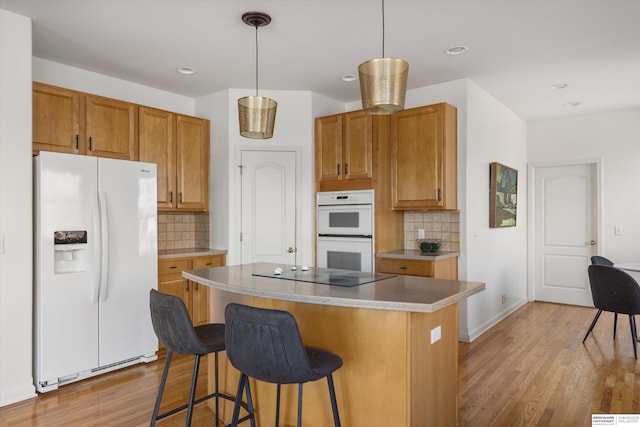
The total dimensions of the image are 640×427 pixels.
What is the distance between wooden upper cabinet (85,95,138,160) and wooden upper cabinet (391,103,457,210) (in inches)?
104

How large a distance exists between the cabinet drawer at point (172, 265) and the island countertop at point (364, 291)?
4.95 feet

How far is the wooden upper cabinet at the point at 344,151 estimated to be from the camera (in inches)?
173

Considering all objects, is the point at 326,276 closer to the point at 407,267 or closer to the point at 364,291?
the point at 364,291

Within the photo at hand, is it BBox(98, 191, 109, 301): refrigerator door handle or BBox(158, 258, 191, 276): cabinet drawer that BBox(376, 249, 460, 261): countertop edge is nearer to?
BBox(158, 258, 191, 276): cabinet drawer

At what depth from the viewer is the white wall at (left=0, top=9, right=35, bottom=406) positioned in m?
2.86

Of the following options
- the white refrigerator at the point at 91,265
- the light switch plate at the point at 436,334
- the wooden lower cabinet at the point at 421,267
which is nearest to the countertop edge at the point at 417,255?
the wooden lower cabinet at the point at 421,267

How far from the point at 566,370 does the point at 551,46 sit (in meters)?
2.69

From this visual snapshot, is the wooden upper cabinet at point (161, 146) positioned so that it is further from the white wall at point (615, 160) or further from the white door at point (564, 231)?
the white wall at point (615, 160)

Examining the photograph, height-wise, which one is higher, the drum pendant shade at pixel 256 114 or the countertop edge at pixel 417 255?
the drum pendant shade at pixel 256 114

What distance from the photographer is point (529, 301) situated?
6191 mm

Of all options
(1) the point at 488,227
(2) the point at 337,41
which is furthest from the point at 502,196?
(2) the point at 337,41

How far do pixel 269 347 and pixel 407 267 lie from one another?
8.50 feet

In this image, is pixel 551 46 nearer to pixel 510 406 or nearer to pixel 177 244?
pixel 510 406

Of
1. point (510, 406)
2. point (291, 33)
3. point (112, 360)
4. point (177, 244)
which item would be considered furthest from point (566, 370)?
point (177, 244)
